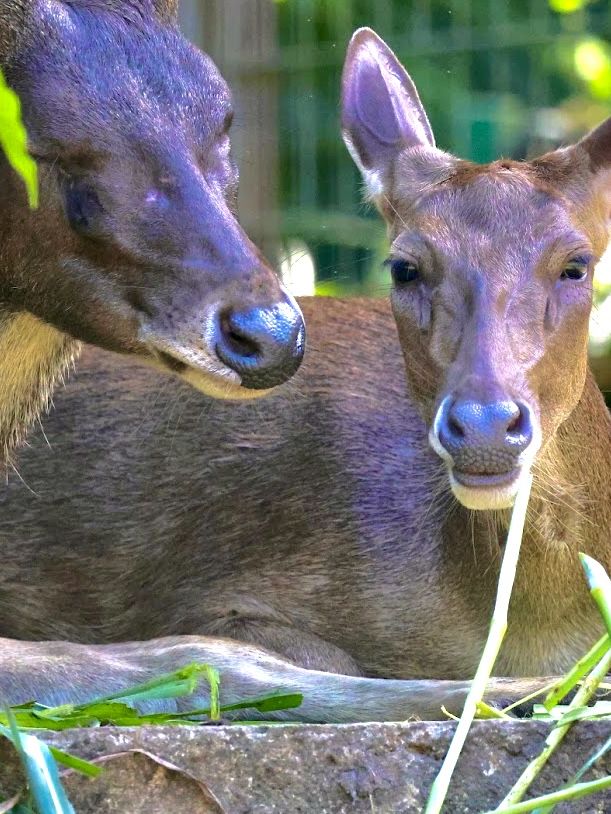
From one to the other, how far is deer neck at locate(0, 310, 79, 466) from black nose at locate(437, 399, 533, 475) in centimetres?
137

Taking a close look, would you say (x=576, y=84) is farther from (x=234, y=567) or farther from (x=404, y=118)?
(x=234, y=567)

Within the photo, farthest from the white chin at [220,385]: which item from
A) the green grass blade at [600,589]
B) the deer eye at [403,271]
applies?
the green grass blade at [600,589]

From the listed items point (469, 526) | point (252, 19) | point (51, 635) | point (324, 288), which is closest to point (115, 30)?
point (469, 526)

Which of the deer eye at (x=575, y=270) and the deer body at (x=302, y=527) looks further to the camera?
the deer body at (x=302, y=527)

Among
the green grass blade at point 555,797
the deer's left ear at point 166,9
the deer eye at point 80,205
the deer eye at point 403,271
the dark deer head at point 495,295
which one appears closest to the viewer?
the green grass blade at point 555,797

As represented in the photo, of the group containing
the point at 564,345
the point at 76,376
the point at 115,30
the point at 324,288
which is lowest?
the point at 324,288

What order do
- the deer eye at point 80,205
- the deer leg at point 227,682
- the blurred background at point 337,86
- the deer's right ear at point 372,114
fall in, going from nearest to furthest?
the deer leg at point 227,682 → the deer eye at point 80,205 → the deer's right ear at point 372,114 → the blurred background at point 337,86

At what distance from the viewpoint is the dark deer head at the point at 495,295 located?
4566mm

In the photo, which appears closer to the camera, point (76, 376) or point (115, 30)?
point (115, 30)

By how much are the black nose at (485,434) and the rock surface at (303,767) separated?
4.70 ft

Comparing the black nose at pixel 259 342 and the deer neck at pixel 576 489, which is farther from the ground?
the black nose at pixel 259 342

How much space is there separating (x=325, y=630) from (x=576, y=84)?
179 inches

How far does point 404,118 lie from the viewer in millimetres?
6082

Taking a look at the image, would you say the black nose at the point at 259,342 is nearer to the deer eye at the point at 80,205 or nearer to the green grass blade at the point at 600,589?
the deer eye at the point at 80,205
